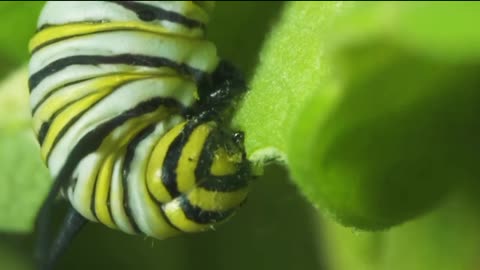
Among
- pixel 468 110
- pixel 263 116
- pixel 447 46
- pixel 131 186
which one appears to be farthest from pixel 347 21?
pixel 131 186

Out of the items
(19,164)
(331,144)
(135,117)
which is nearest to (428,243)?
(331,144)

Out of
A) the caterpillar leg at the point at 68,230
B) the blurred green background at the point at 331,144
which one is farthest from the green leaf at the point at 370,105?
the caterpillar leg at the point at 68,230

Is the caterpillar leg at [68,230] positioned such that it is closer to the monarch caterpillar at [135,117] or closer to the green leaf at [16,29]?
the monarch caterpillar at [135,117]

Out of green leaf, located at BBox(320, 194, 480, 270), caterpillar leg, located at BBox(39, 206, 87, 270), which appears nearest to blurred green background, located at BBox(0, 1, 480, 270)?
green leaf, located at BBox(320, 194, 480, 270)

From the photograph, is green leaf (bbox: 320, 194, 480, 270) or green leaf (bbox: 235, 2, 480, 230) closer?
green leaf (bbox: 235, 2, 480, 230)

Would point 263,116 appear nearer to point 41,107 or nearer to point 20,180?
point 41,107

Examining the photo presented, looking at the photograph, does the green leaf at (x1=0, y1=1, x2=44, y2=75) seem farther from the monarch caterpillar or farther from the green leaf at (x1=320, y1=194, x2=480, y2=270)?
→ the green leaf at (x1=320, y1=194, x2=480, y2=270)
